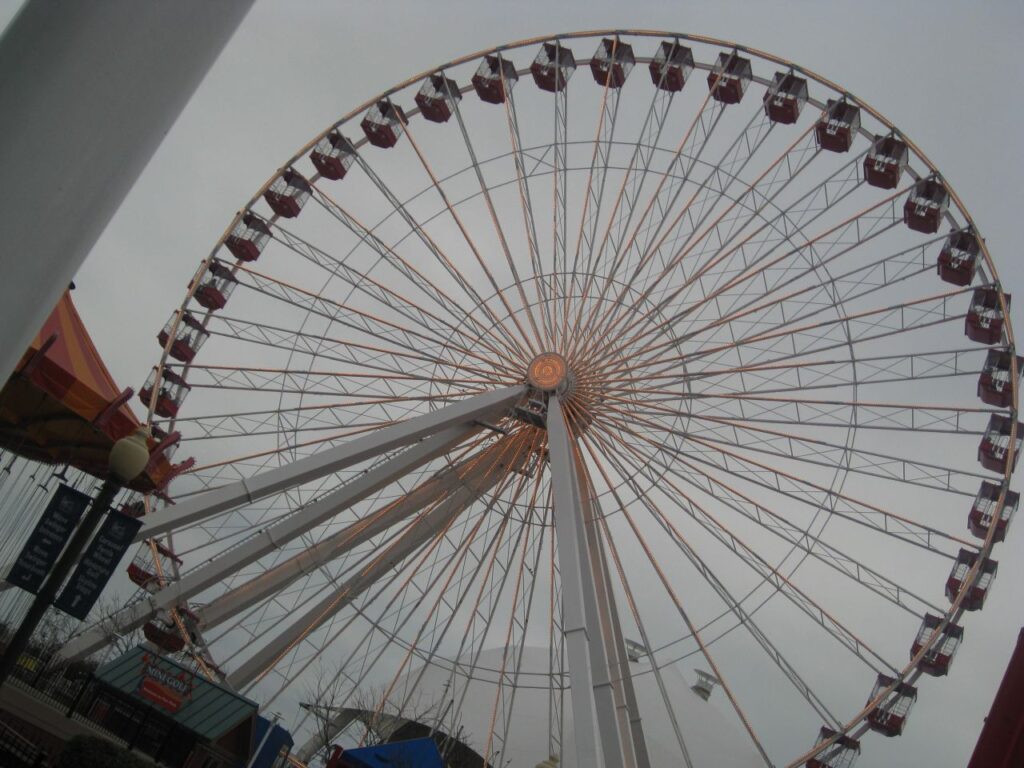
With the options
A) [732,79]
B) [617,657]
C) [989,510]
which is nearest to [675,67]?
[732,79]

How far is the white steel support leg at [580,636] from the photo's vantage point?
13.1 m

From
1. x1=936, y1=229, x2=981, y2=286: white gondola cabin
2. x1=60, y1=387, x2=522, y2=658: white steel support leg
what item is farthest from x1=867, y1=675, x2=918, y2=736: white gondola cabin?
x1=60, y1=387, x2=522, y2=658: white steel support leg

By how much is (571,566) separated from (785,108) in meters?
12.5

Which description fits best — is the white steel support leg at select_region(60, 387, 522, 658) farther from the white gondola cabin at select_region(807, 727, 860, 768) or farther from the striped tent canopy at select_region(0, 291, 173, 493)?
the white gondola cabin at select_region(807, 727, 860, 768)

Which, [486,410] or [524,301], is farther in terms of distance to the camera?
[524,301]

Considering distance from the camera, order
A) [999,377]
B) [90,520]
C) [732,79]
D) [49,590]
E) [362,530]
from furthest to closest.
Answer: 1. [732,79]
2. [362,530]
3. [999,377]
4. [90,520]
5. [49,590]

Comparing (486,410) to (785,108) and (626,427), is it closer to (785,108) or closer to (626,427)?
(626,427)

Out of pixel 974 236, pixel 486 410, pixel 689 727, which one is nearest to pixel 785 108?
pixel 974 236

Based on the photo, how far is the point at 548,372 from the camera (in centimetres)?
2062

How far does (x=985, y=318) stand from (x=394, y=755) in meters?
15.9

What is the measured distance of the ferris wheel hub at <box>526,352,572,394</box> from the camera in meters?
20.3

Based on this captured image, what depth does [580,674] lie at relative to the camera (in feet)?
44.9

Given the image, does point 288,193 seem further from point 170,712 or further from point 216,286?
point 170,712

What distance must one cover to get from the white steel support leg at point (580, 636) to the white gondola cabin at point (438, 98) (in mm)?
9731
